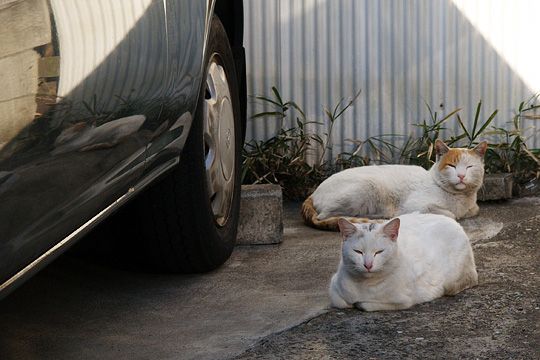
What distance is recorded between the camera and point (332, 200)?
588 centimetres

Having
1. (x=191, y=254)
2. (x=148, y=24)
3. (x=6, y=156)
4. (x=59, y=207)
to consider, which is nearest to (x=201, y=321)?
(x=191, y=254)

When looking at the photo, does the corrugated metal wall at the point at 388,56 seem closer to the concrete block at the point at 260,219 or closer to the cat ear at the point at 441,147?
the cat ear at the point at 441,147

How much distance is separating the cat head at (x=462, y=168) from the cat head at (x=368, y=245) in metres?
2.21

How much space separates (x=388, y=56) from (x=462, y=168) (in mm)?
1474

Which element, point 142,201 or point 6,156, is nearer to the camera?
point 6,156

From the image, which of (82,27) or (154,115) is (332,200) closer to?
(154,115)

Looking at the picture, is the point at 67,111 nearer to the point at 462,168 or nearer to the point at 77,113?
the point at 77,113

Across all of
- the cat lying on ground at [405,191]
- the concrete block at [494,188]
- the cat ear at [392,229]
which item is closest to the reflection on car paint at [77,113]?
the cat ear at [392,229]

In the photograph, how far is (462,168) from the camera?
5.90 metres

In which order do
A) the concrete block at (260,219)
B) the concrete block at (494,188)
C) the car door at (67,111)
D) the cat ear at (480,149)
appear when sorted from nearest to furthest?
1. the car door at (67,111)
2. the concrete block at (260,219)
3. the cat ear at (480,149)
4. the concrete block at (494,188)

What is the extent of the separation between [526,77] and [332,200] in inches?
82.7

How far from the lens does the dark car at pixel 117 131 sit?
202 cm

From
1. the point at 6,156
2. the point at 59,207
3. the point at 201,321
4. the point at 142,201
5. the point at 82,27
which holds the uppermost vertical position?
the point at 82,27

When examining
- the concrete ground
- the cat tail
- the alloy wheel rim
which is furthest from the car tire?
the cat tail
